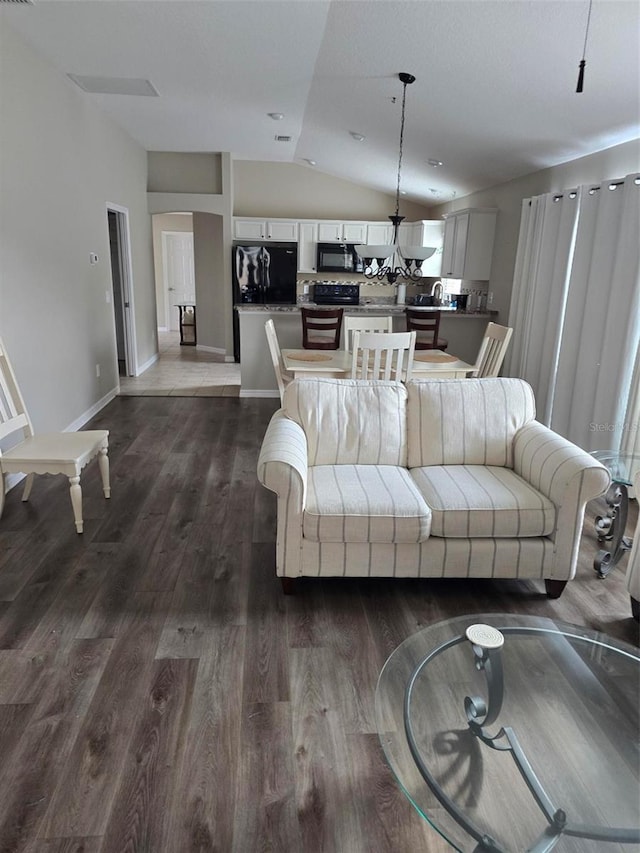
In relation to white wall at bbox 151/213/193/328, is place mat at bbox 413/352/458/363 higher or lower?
lower

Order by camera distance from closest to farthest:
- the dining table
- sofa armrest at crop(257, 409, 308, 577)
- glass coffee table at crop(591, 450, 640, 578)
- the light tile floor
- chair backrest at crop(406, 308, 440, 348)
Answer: sofa armrest at crop(257, 409, 308, 577) → glass coffee table at crop(591, 450, 640, 578) → the dining table → chair backrest at crop(406, 308, 440, 348) → the light tile floor

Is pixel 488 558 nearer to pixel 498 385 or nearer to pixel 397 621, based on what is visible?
pixel 397 621

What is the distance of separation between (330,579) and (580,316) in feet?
9.56

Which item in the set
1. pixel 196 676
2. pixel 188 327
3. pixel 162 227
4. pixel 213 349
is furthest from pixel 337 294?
pixel 196 676

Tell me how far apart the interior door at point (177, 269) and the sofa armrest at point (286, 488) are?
924 centimetres

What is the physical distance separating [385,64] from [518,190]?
7.66 feet

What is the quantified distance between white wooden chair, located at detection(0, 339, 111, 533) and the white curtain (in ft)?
10.9

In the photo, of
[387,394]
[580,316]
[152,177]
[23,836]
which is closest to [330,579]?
[387,394]

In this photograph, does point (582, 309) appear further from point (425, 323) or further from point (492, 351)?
point (425, 323)

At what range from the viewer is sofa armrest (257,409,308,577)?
2.38 m

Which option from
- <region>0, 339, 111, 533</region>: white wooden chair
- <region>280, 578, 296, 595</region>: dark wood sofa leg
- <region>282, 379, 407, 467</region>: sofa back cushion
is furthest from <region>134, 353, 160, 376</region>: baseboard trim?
<region>280, 578, 296, 595</region>: dark wood sofa leg

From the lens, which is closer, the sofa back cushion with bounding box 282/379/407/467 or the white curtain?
the sofa back cushion with bounding box 282/379/407/467

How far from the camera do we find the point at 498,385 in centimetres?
305

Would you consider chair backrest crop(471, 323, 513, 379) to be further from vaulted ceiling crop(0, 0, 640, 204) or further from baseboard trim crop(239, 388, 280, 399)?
baseboard trim crop(239, 388, 280, 399)
